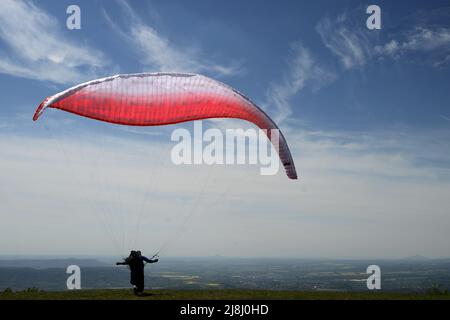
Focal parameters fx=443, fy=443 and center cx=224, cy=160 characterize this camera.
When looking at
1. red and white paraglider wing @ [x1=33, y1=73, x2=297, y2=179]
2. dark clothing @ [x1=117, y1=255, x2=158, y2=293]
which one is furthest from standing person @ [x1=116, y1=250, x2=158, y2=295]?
red and white paraglider wing @ [x1=33, y1=73, x2=297, y2=179]

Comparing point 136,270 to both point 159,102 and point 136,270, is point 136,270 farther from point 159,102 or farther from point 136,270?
point 159,102

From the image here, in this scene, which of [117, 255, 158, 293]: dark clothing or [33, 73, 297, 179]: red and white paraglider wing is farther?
[117, 255, 158, 293]: dark clothing

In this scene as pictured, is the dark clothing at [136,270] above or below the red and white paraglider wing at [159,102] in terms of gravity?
below

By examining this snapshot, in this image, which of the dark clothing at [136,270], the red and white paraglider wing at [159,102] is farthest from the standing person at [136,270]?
the red and white paraglider wing at [159,102]

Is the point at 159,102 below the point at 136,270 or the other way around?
the other way around

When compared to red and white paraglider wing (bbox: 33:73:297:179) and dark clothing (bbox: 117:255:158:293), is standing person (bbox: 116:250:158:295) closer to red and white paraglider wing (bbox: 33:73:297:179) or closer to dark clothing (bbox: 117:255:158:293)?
dark clothing (bbox: 117:255:158:293)

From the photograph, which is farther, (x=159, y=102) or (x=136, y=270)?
(x=136, y=270)

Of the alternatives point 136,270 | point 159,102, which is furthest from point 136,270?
point 159,102

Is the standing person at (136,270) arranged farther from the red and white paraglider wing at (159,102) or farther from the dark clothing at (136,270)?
the red and white paraglider wing at (159,102)

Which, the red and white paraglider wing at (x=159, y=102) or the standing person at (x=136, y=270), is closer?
the red and white paraglider wing at (x=159, y=102)
